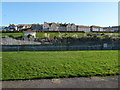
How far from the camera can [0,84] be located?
199 inches

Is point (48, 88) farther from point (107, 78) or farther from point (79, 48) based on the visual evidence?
point (79, 48)

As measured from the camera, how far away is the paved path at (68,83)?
15.8 feet

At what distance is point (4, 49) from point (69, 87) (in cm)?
1745

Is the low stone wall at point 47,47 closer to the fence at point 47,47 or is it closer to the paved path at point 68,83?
the fence at point 47,47

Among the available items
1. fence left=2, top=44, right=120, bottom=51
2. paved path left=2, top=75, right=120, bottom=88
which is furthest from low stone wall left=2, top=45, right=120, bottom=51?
paved path left=2, top=75, right=120, bottom=88

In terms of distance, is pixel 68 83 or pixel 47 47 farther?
pixel 47 47

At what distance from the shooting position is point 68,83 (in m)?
5.11

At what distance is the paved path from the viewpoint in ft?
15.8

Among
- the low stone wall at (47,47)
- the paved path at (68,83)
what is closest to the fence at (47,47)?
the low stone wall at (47,47)

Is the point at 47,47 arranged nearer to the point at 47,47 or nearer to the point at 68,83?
the point at 47,47

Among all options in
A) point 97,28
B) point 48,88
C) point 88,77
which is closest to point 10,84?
point 48,88

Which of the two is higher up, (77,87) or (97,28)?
(97,28)

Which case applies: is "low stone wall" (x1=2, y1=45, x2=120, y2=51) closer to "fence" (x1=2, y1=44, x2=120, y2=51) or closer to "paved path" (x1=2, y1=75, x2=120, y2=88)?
"fence" (x1=2, y1=44, x2=120, y2=51)

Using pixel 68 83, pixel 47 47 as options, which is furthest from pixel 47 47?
pixel 68 83
